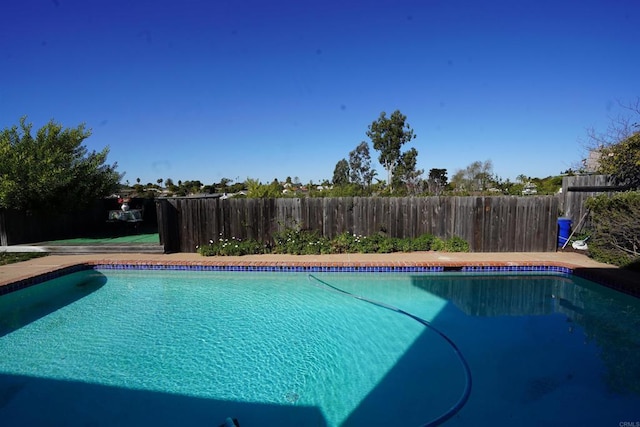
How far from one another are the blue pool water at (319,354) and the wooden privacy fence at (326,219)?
6.75ft

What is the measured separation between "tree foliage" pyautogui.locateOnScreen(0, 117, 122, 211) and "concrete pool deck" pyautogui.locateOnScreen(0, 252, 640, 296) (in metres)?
1.87

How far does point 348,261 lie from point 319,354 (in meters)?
3.51

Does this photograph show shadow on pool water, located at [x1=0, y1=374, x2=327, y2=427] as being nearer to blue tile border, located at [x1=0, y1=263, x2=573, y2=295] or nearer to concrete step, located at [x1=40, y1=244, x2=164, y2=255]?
blue tile border, located at [x1=0, y1=263, x2=573, y2=295]

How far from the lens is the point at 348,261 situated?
771cm


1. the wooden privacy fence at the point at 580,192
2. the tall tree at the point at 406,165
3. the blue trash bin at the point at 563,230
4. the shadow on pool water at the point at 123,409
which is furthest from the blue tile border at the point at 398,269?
the tall tree at the point at 406,165

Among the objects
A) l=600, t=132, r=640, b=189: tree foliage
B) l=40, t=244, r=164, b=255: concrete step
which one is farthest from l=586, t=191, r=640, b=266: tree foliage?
l=40, t=244, r=164, b=255: concrete step

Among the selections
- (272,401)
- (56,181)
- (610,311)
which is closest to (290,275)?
(272,401)

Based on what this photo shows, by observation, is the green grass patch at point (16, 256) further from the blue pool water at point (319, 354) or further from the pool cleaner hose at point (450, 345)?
the pool cleaner hose at point (450, 345)

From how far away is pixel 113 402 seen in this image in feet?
11.3

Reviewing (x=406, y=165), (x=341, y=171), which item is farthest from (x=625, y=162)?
(x=341, y=171)

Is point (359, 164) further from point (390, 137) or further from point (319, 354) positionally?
point (319, 354)

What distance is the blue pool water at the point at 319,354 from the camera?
3285 mm

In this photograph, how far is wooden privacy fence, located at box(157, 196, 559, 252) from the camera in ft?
28.6

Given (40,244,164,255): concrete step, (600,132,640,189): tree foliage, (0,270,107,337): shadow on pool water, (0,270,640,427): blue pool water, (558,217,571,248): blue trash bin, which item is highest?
(600,132,640,189): tree foliage
